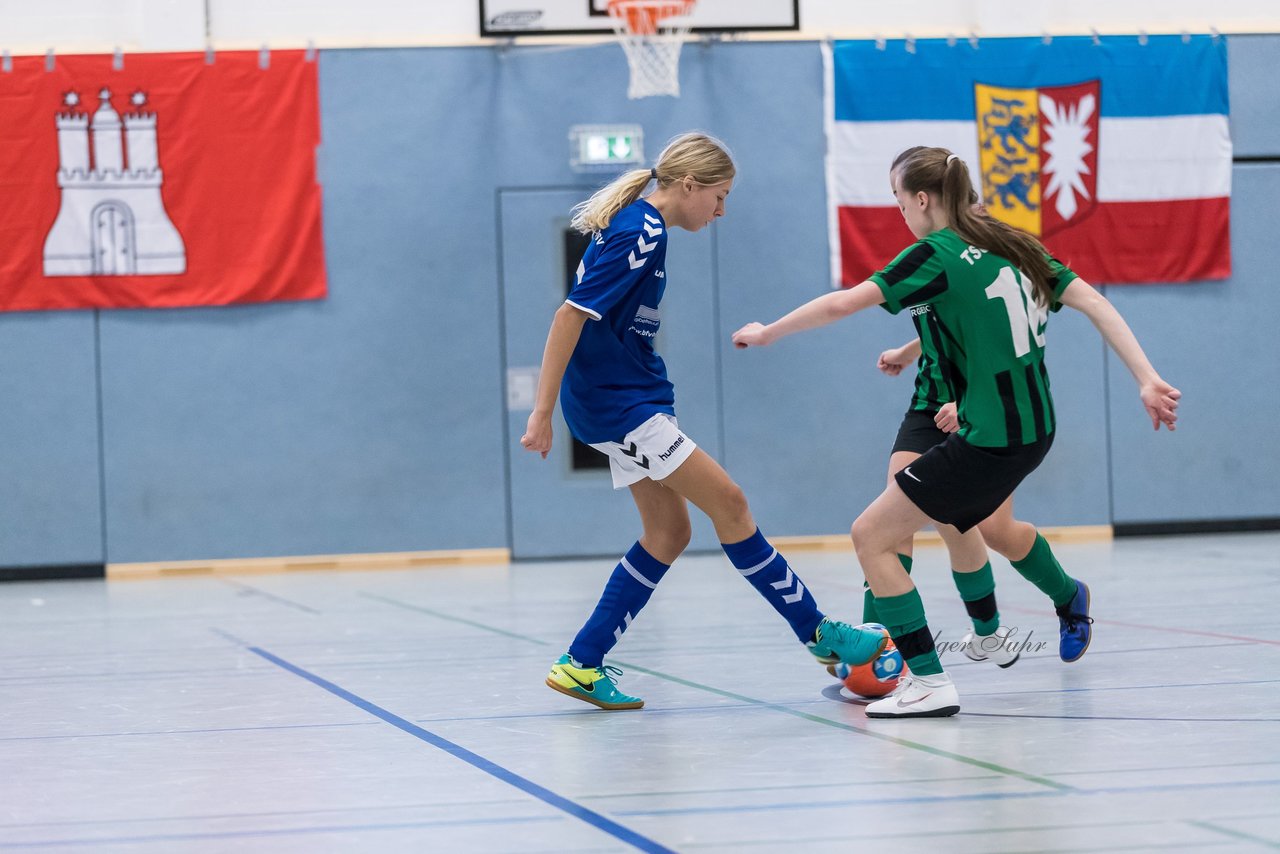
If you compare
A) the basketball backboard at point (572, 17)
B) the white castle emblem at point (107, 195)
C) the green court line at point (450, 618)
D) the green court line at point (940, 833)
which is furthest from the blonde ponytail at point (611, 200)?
the white castle emblem at point (107, 195)

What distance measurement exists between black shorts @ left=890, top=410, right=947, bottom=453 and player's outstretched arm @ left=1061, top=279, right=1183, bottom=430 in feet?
2.63

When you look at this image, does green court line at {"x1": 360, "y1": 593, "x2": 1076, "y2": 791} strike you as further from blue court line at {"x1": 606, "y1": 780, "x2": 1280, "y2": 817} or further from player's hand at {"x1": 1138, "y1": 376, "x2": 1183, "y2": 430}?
player's hand at {"x1": 1138, "y1": 376, "x2": 1183, "y2": 430}

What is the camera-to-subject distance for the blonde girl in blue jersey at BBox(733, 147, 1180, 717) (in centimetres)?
401

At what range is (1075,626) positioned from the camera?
499 cm

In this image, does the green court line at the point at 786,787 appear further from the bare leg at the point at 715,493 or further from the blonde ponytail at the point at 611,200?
the blonde ponytail at the point at 611,200

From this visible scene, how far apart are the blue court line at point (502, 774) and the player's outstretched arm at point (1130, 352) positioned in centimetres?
165

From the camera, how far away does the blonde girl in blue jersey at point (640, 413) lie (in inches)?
169

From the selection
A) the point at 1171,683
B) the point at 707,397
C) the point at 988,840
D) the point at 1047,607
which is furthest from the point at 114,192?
the point at 988,840

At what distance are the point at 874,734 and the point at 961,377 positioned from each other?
0.97 m

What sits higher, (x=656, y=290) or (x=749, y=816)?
(x=656, y=290)

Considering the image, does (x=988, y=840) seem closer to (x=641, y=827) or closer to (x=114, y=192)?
(x=641, y=827)

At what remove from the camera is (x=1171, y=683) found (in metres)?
4.59

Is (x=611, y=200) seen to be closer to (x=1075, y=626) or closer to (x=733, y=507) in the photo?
(x=733, y=507)

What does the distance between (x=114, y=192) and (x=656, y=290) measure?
7635 mm
